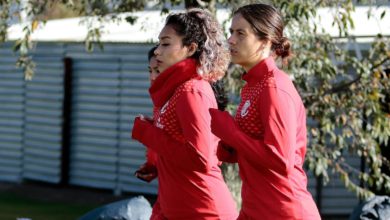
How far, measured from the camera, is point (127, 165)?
13734mm

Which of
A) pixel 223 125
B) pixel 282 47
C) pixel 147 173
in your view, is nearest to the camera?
pixel 223 125

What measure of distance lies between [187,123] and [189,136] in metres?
0.07

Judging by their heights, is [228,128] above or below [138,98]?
above

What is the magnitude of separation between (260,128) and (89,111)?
10.3 m

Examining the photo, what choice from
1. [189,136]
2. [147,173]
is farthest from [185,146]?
[147,173]

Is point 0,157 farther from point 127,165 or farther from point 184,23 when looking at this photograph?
point 184,23

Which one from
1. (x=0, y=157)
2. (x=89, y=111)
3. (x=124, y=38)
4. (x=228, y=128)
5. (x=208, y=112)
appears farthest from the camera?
(x=0, y=157)

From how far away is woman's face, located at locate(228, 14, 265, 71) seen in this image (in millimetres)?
4262

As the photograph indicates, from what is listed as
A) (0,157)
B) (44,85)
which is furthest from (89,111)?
(0,157)

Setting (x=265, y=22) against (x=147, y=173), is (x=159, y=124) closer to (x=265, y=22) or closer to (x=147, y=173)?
(x=147, y=173)

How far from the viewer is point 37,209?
12.7 meters

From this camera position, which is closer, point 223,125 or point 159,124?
point 223,125

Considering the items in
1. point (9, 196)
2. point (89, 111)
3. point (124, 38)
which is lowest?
point (9, 196)

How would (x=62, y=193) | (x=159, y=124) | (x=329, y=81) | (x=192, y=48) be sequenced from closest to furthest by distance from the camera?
(x=159, y=124) → (x=192, y=48) → (x=329, y=81) → (x=62, y=193)
